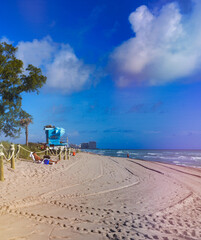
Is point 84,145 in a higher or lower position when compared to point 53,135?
lower

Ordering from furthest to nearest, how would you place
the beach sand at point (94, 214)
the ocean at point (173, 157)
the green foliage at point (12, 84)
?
1. the ocean at point (173, 157)
2. the green foliage at point (12, 84)
3. the beach sand at point (94, 214)

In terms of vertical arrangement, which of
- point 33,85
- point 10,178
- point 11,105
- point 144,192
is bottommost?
point 144,192

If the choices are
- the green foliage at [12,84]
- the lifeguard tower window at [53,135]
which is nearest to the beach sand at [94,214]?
the green foliage at [12,84]

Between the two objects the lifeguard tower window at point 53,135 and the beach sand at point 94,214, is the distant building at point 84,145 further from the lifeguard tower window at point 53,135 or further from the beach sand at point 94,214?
the beach sand at point 94,214

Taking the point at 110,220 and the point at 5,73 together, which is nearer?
the point at 110,220

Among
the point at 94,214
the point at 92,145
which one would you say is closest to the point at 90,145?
the point at 92,145

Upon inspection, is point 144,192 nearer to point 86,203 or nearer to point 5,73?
point 86,203

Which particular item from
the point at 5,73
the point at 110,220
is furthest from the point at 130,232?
the point at 5,73

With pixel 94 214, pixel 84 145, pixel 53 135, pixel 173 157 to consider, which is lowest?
pixel 173 157

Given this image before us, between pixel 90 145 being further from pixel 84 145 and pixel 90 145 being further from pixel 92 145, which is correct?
pixel 84 145

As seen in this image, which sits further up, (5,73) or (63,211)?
(5,73)

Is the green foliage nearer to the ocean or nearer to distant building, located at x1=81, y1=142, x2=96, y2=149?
the ocean

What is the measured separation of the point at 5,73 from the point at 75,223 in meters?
15.6

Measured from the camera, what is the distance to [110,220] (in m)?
3.79
